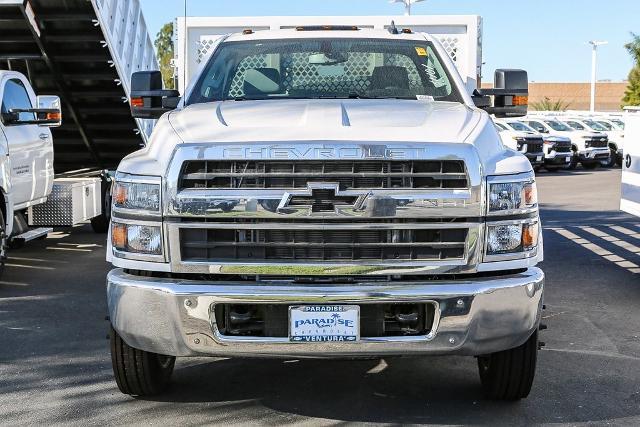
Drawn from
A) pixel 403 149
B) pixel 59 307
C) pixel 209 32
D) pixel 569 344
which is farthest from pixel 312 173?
pixel 209 32

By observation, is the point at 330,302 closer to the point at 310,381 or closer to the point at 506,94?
the point at 310,381

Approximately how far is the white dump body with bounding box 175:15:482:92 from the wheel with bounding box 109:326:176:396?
5357 mm

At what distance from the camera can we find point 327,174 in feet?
15.2

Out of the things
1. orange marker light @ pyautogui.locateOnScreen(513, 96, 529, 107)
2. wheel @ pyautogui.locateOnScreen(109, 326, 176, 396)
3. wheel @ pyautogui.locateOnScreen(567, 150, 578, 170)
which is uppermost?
orange marker light @ pyautogui.locateOnScreen(513, 96, 529, 107)

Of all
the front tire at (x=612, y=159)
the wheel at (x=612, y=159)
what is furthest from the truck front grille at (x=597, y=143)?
the front tire at (x=612, y=159)

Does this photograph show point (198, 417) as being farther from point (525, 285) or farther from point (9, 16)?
point (9, 16)

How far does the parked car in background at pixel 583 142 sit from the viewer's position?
33469 mm

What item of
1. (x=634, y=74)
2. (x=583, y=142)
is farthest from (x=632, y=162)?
(x=634, y=74)

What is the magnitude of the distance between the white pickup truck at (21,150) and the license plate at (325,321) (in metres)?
5.25

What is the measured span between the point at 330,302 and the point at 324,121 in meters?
0.99

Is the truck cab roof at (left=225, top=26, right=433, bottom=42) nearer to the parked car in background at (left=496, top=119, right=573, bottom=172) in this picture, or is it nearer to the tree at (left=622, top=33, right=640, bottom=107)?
the parked car in background at (left=496, top=119, right=573, bottom=172)

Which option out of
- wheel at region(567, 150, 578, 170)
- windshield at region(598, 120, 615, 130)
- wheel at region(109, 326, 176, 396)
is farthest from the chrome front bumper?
windshield at region(598, 120, 615, 130)

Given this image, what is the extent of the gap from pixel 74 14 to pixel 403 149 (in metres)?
8.10

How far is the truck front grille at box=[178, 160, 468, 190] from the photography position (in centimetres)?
466
